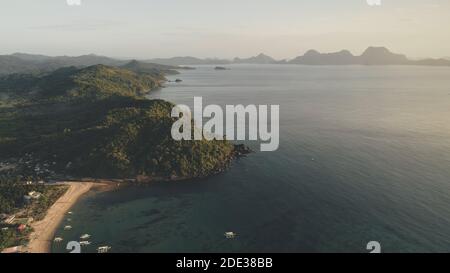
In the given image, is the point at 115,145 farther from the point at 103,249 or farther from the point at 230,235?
the point at 230,235

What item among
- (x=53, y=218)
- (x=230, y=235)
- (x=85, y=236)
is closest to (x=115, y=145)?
(x=53, y=218)

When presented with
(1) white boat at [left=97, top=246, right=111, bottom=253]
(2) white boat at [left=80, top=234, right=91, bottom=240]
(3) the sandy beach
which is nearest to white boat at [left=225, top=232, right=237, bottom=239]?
(1) white boat at [left=97, top=246, right=111, bottom=253]

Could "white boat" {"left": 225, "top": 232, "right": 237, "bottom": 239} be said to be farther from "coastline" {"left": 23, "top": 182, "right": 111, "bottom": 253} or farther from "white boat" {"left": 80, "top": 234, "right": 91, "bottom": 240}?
"coastline" {"left": 23, "top": 182, "right": 111, "bottom": 253}

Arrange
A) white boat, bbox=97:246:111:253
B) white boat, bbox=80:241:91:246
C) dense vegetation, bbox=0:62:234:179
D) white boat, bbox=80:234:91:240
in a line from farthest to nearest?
dense vegetation, bbox=0:62:234:179 < white boat, bbox=80:234:91:240 < white boat, bbox=80:241:91:246 < white boat, bbox=97:246:111:253

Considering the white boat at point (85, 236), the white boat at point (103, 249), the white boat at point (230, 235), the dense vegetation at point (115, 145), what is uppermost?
the dense vegetation at point (115, 145)

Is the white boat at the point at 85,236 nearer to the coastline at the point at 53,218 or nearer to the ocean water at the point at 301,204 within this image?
the ocean water at the point at 301,204

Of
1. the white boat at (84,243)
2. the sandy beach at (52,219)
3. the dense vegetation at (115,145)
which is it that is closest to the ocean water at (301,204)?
the white boat at (84,243)

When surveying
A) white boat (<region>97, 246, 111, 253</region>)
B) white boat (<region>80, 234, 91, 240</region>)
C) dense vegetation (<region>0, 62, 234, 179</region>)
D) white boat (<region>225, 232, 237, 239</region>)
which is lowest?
white boat (<region>97, 246, 111, 253</region>)

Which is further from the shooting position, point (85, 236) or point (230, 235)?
point (85, 236)
